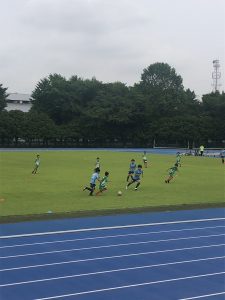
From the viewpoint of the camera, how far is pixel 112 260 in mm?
9672

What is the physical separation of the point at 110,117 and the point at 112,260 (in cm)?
6497

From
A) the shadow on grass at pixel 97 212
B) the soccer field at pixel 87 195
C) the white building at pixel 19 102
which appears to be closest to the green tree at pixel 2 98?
the white building at pixel 19 102

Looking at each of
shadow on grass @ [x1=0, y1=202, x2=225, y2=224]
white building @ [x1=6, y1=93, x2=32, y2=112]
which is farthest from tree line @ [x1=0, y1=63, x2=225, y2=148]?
shadow on grass @ [x1=0, y1=202, x2=225, y2=224]

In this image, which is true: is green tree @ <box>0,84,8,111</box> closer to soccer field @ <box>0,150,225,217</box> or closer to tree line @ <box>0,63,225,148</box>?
tree line @ <box>0,63,225,148</box>

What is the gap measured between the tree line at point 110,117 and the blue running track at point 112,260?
182ft

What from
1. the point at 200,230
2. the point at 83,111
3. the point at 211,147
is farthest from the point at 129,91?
the point at 200,230

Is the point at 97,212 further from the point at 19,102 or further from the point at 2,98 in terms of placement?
the point at 19,102

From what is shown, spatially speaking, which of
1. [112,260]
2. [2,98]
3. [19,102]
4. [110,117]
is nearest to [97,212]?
[112,260]

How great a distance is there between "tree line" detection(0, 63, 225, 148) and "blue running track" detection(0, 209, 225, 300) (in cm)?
5537

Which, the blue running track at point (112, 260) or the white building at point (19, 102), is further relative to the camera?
the white building at point (19, 102)

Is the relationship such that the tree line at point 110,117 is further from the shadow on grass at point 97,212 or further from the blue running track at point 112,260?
the blue running track at point 112,260

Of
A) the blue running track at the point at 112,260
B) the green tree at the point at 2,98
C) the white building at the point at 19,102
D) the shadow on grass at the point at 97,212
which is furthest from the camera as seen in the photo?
the white building at the point at 19,102

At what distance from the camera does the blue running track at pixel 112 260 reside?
313 inches

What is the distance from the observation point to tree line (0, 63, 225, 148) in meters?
70.1
